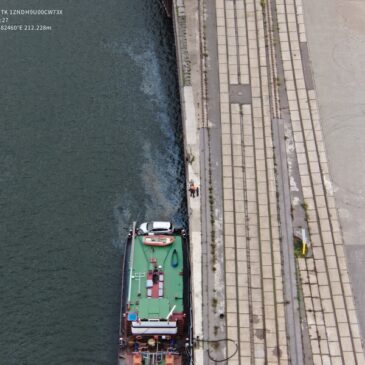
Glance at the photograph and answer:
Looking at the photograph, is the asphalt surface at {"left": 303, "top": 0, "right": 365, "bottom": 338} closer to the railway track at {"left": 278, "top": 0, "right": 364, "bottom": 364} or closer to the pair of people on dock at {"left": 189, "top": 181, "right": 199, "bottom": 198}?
the railway track at {"left": 278, "top": 0, "right": 364, "bottom": 364}

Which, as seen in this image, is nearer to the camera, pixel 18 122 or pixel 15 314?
pixel 15 314

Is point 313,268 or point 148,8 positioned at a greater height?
point 148,8

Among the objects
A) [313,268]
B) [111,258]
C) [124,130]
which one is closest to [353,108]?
[313,268]

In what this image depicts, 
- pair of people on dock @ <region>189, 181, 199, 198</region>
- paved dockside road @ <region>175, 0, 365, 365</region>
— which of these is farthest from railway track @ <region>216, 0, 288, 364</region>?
pair of people on dock @ <region>189, 181, 199, 198</region>

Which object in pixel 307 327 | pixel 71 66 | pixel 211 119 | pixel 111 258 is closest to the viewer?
pixel 307 327

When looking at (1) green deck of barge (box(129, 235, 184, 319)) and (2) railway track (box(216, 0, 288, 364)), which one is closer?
(2) railway track (box(216, 0, 288, 364))

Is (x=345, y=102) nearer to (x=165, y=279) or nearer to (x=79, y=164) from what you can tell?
(x=165, y=279)

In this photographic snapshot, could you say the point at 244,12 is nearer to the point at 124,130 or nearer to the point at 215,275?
the point at 124,130

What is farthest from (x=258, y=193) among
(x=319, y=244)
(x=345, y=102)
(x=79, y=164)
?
(x=79, y=164)
